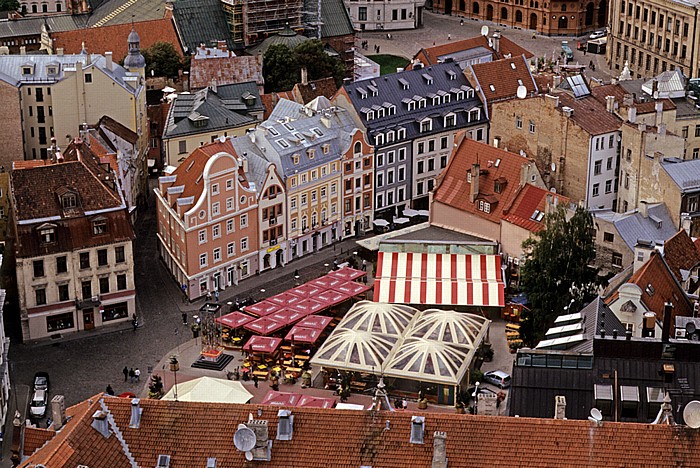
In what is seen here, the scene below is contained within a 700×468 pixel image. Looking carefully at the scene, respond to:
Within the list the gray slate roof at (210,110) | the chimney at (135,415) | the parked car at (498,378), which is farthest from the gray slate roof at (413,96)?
the chimney at (135,415)

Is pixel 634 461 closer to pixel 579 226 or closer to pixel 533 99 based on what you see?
pixel 579 226

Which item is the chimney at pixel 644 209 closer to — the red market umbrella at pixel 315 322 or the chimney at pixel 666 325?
the chimney at pixel 666 325

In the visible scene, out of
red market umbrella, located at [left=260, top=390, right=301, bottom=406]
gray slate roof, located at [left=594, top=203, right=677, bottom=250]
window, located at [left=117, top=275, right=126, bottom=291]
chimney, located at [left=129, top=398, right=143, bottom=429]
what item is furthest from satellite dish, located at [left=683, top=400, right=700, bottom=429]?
window, located at [left=117, top=275, right=126, bottom=291]

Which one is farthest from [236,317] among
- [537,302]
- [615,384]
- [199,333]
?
[615,384]

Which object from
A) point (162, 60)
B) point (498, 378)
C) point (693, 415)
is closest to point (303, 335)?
point (498, 378)

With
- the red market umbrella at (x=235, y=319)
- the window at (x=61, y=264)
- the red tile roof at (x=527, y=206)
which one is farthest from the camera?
the red tile roof at (x=527, y=206)

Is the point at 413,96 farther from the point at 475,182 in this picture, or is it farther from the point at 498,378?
the point at 498,378

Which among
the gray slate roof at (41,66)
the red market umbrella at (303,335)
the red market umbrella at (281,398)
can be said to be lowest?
the red market umbrella at (281,398)
